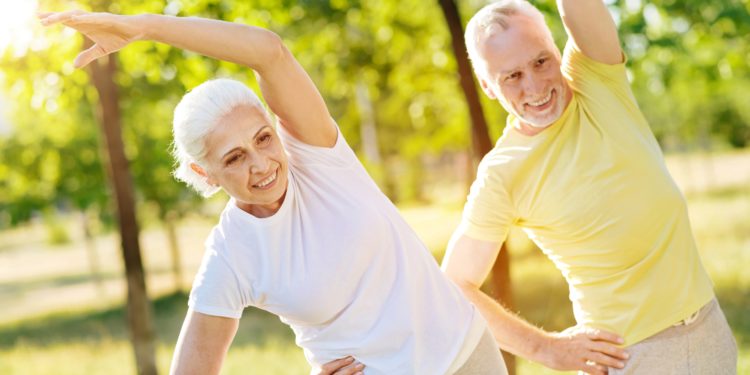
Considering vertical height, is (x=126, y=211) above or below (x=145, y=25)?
below

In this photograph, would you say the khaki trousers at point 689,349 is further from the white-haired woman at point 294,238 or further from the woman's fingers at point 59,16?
the woman's fingers at point 59,16

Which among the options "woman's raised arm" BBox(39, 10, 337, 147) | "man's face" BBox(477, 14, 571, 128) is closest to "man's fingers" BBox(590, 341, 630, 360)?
"man's face" BBox(477, 14, 571, 128)

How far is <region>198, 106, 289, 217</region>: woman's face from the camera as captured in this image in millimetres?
2572

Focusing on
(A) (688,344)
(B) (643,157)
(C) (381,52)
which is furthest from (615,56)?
(C) (381,52)

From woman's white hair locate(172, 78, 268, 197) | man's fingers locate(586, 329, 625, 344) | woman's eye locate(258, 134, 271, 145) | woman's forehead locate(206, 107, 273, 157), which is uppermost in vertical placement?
woman's white hair locate(172, 78, 268, 197)

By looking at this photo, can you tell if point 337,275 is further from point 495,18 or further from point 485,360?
point 495,18

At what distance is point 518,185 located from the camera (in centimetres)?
287

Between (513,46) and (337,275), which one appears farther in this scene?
(513,46)

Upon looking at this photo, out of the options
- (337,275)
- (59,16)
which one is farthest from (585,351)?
(59,16)

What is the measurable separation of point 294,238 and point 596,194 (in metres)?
0.87

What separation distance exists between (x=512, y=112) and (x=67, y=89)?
6.37m

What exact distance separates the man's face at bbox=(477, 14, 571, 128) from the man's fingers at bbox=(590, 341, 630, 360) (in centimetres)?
68

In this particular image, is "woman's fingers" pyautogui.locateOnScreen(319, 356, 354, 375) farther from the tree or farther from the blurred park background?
the tree

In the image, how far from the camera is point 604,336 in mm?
2834
